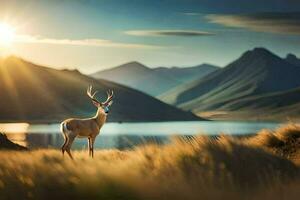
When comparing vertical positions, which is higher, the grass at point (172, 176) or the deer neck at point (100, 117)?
the grass at point (172, 176)

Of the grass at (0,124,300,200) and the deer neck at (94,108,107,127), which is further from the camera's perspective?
the deer neck at (94,108,107,127)

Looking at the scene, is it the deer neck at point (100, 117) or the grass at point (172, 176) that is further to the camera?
the deer neck at point (100, 117)

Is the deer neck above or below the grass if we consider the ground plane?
below

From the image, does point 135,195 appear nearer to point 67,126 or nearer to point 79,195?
point 79,195

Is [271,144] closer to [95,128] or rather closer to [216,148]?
[95,128]

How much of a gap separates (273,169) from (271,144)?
6466 mm

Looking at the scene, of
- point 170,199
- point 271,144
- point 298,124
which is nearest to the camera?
point 170,199

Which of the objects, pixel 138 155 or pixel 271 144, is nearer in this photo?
pixel 138 155

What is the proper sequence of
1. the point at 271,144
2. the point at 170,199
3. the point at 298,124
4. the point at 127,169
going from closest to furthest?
the point at 170,199
the point at 127,169
the point at 271,144
the point at 298,124

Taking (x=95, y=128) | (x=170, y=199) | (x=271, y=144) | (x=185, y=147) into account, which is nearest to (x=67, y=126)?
(x=95, y=128)

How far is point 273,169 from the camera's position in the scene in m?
12.0

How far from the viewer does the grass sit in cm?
1048

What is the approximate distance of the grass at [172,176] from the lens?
10484mm

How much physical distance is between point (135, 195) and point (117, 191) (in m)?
0.37
